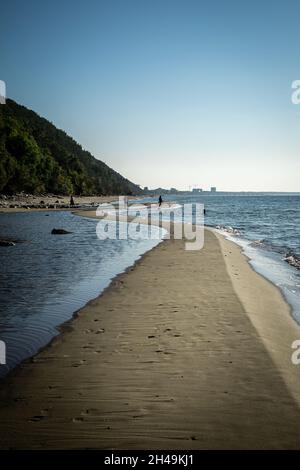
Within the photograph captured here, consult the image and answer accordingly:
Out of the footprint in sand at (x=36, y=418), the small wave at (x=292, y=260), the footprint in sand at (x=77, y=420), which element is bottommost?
the footprint in sand at (x=77, y=420)

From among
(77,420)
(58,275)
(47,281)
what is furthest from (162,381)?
(58,275)

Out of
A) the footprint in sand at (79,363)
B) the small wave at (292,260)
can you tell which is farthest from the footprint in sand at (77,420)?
the small wave at (292,260)

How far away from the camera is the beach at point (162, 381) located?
4.14 metres

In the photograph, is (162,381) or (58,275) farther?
(58,275)

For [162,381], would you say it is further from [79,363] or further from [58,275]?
[58,275]

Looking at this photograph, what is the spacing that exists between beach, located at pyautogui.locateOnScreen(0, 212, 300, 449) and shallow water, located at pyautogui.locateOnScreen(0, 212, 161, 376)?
0.60 metres

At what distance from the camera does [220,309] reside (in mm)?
9008

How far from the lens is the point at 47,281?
40.1 ft

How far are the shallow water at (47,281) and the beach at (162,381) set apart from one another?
1.96ft

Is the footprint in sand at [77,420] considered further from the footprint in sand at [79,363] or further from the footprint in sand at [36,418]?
the footprint in sand at [79,363]

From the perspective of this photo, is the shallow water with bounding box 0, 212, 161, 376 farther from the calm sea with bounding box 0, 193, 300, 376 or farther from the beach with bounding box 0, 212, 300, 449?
the beach with bounding box 0, 212, 300, 449

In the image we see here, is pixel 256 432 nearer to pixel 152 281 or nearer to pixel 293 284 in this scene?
pixel 152 281

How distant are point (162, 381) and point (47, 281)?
8.01m

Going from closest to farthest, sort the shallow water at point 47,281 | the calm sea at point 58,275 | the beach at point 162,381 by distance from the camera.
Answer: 1. the beach at point 162,381
2. the shallow water at point 47,281
3. the calm sea at point 58,275
